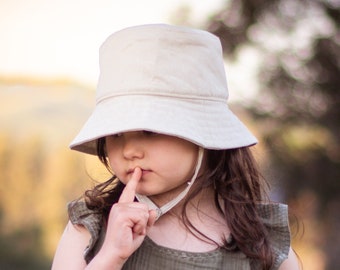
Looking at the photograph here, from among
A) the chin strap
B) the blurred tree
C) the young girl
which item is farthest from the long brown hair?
the blurred tree

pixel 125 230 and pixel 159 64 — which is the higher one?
pixel 159 64

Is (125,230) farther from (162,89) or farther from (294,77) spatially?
(294,77)

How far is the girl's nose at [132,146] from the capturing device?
1.76 metres

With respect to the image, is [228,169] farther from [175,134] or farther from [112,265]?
[112,265]

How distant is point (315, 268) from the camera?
6.87 metres

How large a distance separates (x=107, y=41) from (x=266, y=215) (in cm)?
66

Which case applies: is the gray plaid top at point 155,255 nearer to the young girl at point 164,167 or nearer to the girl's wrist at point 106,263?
the young girl at point 164,167

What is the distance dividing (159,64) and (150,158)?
9.4 inches

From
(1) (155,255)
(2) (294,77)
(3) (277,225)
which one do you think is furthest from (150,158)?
(2) (294,77)

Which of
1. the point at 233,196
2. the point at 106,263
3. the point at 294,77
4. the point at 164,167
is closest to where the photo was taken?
the point at 106,263

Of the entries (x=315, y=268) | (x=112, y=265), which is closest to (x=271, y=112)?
(x=315, y=268)

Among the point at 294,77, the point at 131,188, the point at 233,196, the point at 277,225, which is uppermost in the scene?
the point at 131,188

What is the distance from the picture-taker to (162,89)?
1.81 metres

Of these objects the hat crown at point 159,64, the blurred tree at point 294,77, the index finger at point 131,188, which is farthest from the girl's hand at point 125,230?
the blurred tree at point 294,77
